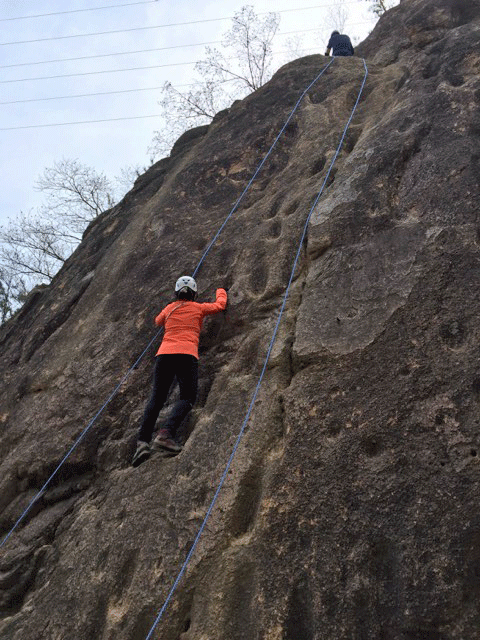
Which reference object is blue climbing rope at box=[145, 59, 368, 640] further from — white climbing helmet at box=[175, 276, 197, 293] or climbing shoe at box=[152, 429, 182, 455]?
white climbing helmet at box=[175, 276, 197, 293]

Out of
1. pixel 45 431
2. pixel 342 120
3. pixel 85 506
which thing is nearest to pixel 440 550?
pixel 85 506

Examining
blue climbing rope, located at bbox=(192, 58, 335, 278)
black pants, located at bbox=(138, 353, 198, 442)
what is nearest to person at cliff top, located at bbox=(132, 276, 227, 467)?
black pants, located at bbox=(138, 353, 198, 442)

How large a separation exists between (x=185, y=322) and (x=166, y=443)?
143 cm

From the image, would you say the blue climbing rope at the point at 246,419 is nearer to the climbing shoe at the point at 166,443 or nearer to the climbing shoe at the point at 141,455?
the climbing shoe at the point at 166,443

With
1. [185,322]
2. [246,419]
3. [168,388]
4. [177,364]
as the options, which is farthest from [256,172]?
[246,419]

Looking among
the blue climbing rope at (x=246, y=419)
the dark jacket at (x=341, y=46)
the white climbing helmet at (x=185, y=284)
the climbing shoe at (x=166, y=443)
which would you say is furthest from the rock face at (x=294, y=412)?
the dark jacket at (x=341, y=46)

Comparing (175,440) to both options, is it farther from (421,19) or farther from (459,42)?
(421,19)

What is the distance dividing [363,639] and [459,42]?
722 cm

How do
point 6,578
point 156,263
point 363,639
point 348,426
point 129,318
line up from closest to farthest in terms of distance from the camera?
point 363,639 → point 348,426 → point 6,578 → point 129,318 → point 156,263

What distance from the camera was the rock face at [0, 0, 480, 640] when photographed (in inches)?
140

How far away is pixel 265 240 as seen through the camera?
6.60 metres

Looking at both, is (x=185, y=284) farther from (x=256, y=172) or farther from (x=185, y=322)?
(x=256, y=172)

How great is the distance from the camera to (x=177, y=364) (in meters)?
5.64

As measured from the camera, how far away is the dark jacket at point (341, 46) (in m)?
10.6
